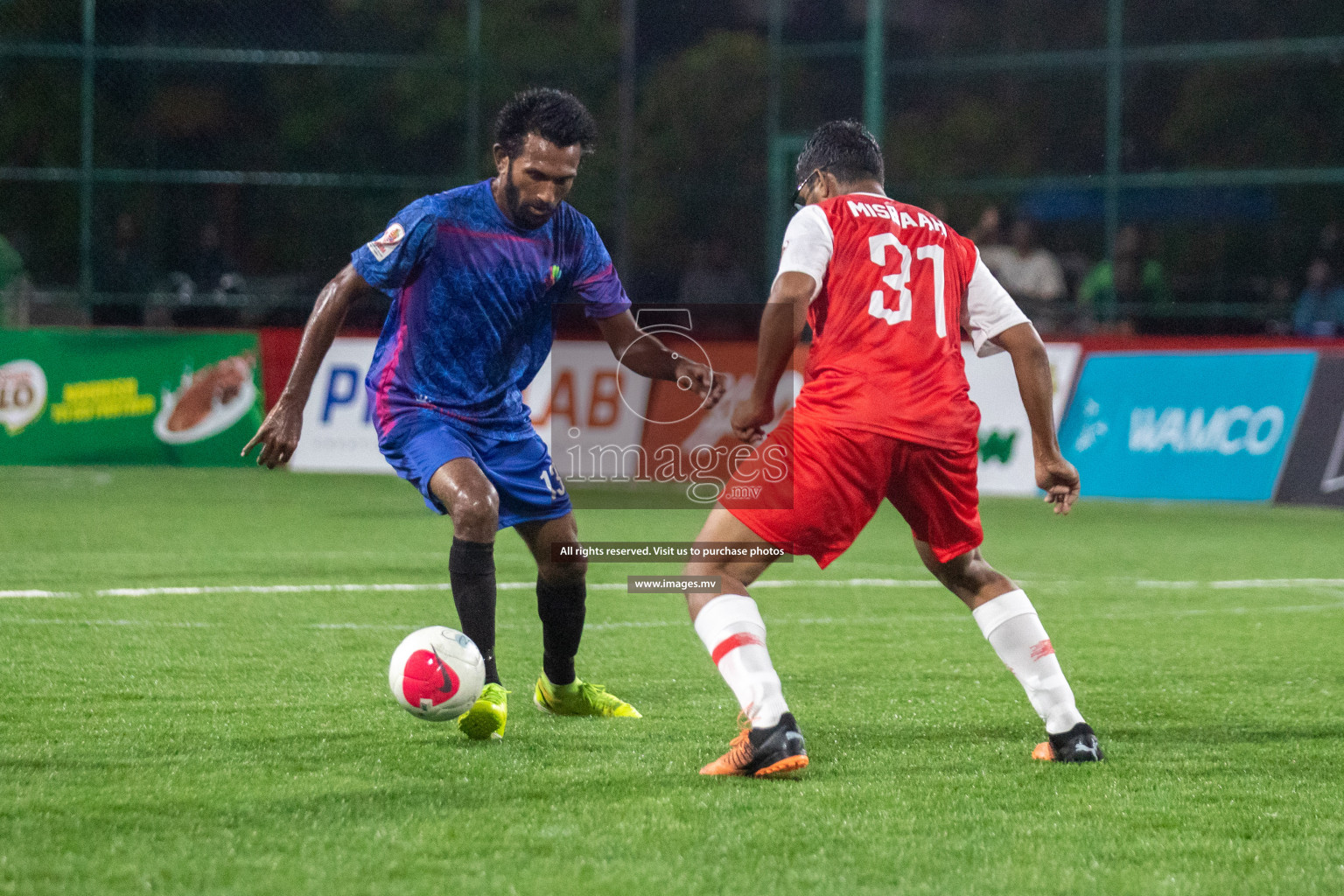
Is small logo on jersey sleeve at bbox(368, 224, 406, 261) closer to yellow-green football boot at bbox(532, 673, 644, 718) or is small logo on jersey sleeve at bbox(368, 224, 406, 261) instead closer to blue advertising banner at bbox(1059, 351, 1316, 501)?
yellow-green football boot at bbox(532, 673, 644, 718)

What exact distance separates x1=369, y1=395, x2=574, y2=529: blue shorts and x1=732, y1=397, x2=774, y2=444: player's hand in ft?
4.23

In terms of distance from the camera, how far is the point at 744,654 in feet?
16.1

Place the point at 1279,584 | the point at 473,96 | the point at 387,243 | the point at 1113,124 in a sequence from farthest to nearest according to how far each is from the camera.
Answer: the point at 473,96 < the point at 1113,124 < the point at 1279,584 < the point at 387,243

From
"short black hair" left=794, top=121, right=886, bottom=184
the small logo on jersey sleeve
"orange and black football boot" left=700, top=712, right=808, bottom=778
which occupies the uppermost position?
"short black hair" left=794, top=121, right=886, bottom=184

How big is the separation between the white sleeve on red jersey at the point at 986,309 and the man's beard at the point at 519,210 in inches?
56.4

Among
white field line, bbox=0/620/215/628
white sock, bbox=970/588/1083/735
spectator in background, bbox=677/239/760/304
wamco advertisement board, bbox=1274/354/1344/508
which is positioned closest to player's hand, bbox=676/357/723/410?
white sock, bbox=970/588/1083/735

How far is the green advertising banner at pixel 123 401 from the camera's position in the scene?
16406mm

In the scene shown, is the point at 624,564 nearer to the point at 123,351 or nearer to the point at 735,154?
the point at 123,351

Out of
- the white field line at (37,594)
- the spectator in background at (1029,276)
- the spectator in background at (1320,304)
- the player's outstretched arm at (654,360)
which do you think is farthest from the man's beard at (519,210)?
the spectator in background at (1320,304)

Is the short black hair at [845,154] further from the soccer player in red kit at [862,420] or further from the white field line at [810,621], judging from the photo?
the white field line at [810,621]

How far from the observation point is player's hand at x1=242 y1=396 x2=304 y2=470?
5363 millimetres

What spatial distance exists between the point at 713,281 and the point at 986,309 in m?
16.8

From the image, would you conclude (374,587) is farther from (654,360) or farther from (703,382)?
(703,382)

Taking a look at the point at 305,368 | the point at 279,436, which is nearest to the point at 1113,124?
the point at 305,368
